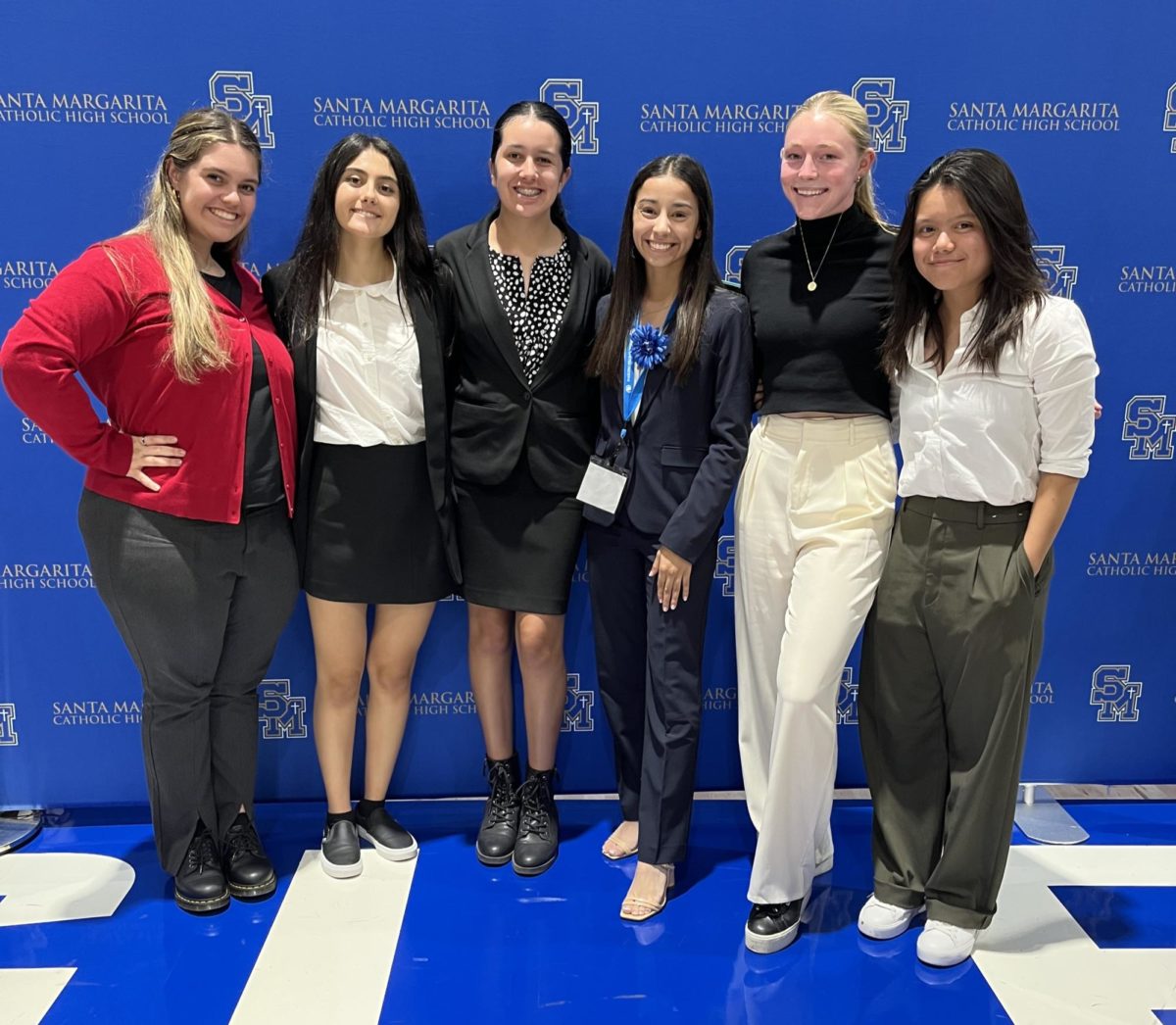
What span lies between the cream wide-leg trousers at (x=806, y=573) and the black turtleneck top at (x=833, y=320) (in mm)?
66

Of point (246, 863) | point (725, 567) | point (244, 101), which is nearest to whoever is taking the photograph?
point (246, 863)

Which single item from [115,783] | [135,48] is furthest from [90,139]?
[115,783]

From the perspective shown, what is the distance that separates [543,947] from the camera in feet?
8.59

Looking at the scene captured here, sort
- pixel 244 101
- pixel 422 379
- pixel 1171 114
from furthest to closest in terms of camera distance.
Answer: pixel 1171 114
pixel 244 101
pixel 422 379

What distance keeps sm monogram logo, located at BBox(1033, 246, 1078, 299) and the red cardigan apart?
2222 mm

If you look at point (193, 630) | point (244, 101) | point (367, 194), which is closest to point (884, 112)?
point (367, 194)

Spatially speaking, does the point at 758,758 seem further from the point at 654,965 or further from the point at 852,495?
the point at 852,495

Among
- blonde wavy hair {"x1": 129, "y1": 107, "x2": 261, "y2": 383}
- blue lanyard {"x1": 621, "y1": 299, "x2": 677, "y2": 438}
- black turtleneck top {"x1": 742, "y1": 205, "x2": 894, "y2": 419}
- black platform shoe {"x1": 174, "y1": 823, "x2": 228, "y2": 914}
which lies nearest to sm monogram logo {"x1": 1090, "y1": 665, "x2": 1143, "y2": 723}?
black turtleneck top {"x1": 742, "y1": 205, "x2": 894, "y2": 419}

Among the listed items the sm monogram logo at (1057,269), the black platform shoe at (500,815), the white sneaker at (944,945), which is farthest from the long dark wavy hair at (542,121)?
the white sneaker at (944,945)

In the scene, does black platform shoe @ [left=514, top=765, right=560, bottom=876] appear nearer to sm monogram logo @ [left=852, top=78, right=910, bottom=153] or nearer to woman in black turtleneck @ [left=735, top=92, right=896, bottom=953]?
woman in black turtleneck @ [left=735, top=92, right=896, bottom=953]

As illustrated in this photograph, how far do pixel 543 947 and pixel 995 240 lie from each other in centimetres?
198

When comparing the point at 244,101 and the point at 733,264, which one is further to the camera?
the point at 733,264

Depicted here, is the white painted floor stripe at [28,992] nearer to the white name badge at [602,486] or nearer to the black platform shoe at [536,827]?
the black platform shoe at [536,827]

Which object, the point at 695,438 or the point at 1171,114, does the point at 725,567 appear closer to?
A: the point at 695,438
